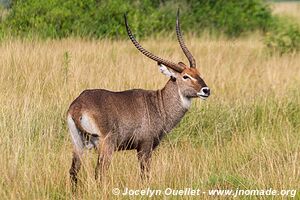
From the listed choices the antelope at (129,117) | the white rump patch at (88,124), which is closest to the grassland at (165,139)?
the antelope at (129,117)

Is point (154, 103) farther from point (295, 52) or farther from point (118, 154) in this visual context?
point (295, 52)

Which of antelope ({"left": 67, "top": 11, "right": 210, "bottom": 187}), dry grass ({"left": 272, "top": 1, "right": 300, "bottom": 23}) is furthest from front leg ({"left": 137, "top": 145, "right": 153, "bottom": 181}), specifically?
dry grass ({"left": 272, "top": 1, "right": 300, "bottom": 23})

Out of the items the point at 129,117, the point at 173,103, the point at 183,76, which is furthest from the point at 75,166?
the point at 183,76

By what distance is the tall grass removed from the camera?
5270 mm

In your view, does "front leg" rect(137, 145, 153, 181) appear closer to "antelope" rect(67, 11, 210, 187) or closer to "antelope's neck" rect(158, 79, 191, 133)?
"antelope" rect(67, 11, 210, 187)

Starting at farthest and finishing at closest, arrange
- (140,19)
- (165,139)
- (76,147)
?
(140,19), (165,139), (76,147)

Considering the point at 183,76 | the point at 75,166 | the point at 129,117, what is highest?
the point at 183,76

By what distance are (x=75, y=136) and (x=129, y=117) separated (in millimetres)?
492

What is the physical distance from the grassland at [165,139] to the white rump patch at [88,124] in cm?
24

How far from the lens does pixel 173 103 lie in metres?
6.18

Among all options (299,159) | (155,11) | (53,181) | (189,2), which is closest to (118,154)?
(53,181)

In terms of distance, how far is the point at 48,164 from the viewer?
541 cm

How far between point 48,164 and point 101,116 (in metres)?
0.53

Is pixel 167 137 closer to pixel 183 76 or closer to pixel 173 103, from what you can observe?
pixel 173 103
